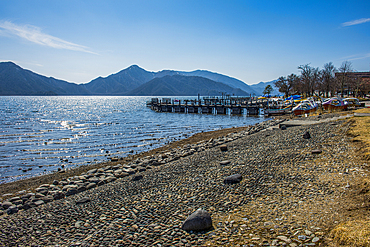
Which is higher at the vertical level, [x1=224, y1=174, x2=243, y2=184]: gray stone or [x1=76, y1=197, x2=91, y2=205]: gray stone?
[x1=224, y1=174, x2=243, y2=184]: gray stone

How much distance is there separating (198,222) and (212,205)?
4.22 feet

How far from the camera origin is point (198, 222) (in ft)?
17.1

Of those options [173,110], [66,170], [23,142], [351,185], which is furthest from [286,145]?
[173,110]

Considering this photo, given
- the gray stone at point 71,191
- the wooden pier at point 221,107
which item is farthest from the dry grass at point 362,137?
the wooden pier at point 221,107

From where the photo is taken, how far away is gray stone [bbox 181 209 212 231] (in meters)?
5.20

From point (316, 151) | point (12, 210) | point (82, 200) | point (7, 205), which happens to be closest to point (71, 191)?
point (82, 200)

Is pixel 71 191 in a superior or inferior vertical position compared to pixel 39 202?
superior

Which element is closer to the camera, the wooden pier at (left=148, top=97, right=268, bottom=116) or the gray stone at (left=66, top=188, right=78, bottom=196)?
the gray stone at (left=66, top=188, right=78, bottom=196)

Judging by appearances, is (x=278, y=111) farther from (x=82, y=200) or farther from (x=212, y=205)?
(x=82, y=200)

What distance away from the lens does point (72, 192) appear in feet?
32.4

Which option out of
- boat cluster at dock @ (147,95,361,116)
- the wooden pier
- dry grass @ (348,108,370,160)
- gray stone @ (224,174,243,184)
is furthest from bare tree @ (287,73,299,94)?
gray stone @ (224,174,243,184)

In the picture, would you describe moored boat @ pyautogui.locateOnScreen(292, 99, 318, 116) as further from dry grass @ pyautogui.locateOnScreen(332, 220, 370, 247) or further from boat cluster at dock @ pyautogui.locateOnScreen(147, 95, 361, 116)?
dry grass @ pyautogui.locateOnScreen(332, 220, 370, 247)

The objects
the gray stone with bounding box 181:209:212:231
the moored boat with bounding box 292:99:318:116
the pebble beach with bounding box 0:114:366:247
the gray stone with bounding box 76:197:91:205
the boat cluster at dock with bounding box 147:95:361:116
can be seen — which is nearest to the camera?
the pebble beach with bounding box 0:114:366:247

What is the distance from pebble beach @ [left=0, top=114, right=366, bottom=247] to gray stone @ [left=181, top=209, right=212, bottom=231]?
0.34 ft
